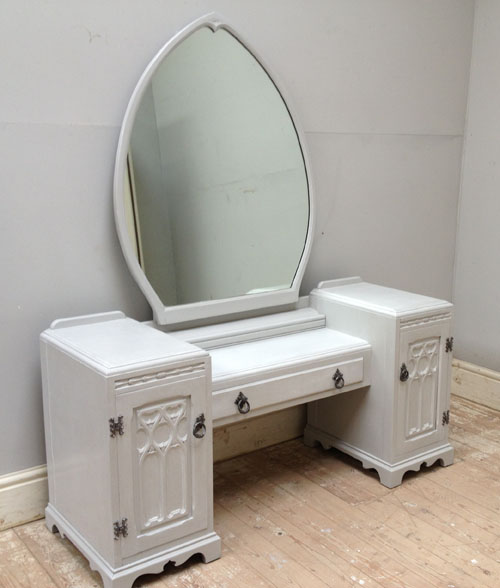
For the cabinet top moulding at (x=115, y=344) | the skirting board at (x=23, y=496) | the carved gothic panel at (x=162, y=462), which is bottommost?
the skirting board at (x=23, y=496)

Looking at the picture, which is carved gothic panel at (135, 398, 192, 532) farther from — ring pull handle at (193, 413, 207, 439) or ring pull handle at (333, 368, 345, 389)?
ring pull handle at (333, 368, 345, 389)

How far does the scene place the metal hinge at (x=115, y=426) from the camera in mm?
1811

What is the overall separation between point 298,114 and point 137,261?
0.92 metres

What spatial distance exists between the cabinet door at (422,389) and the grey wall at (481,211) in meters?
0.87

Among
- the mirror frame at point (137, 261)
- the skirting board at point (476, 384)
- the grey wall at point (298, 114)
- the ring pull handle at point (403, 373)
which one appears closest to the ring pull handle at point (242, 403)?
the mirror frame at point (137, 261)

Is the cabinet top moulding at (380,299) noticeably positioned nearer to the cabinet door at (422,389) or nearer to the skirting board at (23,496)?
the cabinet door at (422,389)

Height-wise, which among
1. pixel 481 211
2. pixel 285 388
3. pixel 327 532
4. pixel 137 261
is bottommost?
pixel 327 532

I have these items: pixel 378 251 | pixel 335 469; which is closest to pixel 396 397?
pixel 335 469

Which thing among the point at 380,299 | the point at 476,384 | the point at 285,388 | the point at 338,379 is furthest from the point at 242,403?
the point at 476,384

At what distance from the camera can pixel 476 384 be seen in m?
3.40

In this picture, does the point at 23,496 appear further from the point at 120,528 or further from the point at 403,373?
the point at 403,373

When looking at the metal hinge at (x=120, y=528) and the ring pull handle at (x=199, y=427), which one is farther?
the ring pull handle at (x=199, y=427)

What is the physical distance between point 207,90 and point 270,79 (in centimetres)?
28

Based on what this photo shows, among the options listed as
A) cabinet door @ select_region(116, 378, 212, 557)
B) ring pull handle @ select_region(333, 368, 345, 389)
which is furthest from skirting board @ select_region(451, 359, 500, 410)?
Result: cabinet door @ select_region(116, 378, 212, 557)
